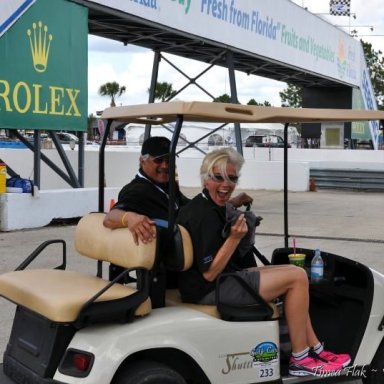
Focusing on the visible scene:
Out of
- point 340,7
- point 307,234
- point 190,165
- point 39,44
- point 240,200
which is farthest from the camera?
point 340,7

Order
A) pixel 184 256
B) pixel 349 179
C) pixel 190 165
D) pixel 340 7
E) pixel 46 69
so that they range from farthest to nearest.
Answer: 1. pixel 340 7
2. pixel 190 165
3. pixel 349 179
4. pixel 46 69
5. pixel 184 256

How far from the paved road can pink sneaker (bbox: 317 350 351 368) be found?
231 cm

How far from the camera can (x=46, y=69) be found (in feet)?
36.0

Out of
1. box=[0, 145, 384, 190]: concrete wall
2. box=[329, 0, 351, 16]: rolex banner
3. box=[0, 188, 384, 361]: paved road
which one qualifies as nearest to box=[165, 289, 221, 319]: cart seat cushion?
box=[0, 188, 384, 361]: paved road

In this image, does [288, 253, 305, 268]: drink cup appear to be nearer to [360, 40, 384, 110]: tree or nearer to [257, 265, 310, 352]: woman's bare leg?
[257, 265, 310, 352]: woman's bare leg

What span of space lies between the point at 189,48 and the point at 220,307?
13945 millimetres

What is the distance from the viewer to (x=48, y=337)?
3.28 m

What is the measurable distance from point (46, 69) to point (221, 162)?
802cm

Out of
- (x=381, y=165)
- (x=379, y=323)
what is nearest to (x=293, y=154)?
(x=381, y=165)

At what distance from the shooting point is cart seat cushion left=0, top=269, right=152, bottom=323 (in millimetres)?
3088

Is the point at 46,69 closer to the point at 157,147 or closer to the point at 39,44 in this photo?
the point at 39,44

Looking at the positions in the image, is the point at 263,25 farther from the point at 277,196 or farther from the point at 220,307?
the point at 220,307

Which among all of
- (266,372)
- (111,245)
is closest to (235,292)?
(266,372)

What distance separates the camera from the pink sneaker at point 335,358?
3.68m
